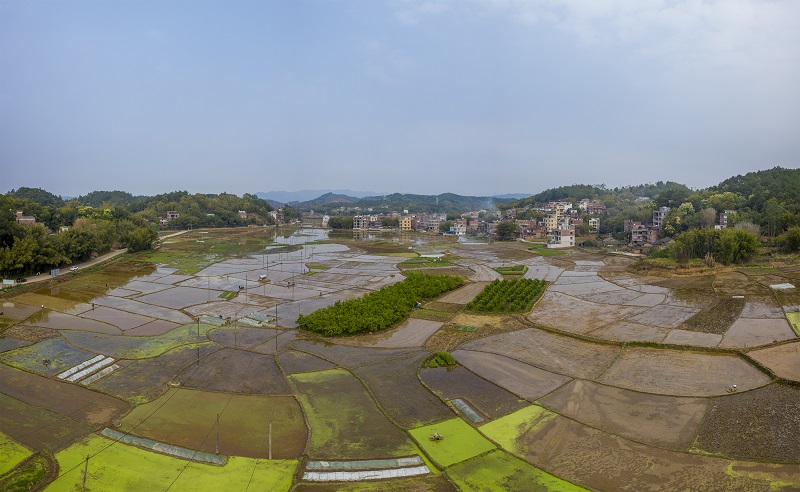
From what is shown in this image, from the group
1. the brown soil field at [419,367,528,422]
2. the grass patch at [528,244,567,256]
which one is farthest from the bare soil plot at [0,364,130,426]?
the grass patch at [528,244,567,256]

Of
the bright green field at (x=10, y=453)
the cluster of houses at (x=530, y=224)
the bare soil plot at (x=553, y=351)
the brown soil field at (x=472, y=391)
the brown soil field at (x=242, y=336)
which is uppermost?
the cluster of houses at (x=530, y=224)

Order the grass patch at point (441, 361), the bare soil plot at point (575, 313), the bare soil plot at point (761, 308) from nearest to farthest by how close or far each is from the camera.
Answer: the grass patch at point (441, 361) → the bare soil plot at point (575, 313) → the bare soil plot at point (761, 308)

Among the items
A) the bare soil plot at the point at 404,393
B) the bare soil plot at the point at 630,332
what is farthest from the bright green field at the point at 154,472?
the bare soil plot at the point at 630,332

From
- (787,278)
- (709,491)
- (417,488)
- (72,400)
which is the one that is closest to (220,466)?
(417,488)

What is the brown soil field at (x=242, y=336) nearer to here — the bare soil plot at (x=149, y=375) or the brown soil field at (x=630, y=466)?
the bare soil plot at (x=149, y=375)

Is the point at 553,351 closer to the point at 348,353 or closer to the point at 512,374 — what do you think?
the point at 512,374

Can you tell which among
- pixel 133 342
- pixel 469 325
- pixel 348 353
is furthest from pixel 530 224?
pixel 133 342
